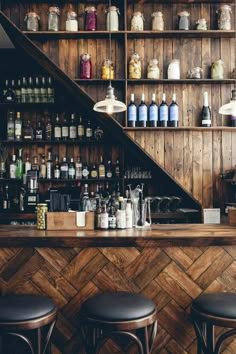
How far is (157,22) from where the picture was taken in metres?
3.83

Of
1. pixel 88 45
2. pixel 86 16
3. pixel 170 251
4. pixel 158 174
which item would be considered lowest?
pixel 170 251

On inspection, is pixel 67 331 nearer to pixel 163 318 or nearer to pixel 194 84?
pixel 163 318

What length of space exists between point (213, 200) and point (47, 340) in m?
2.50

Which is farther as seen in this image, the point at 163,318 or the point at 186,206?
the point at 186,206

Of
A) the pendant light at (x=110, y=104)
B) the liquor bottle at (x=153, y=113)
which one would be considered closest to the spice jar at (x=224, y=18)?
the liquor bottle at (x=153, y=113)

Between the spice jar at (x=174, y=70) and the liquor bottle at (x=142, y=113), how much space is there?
1.09ft

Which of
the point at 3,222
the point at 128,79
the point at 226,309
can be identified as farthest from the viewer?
the point at 3,222

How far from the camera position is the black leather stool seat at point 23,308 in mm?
1699

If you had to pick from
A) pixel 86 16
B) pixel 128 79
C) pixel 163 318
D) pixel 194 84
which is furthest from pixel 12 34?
pixel 163 318

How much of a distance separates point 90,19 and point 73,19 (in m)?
0.16

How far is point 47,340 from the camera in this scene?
1.84 meters

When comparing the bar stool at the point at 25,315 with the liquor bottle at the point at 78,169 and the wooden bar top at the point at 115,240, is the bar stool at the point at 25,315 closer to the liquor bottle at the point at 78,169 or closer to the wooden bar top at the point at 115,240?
the wooden bar top at the point at 115,240

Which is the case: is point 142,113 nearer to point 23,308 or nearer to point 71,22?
point 71,22

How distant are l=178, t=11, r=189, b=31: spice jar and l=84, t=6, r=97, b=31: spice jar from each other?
822 millimetres
